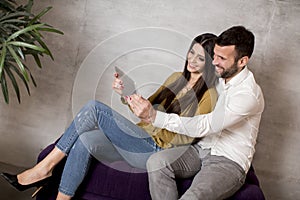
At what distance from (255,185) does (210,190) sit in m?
0.44

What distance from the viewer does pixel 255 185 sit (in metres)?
2.65

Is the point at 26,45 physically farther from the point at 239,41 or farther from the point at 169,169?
the point at 239,41

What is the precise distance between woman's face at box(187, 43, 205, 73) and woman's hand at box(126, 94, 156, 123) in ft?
1.35

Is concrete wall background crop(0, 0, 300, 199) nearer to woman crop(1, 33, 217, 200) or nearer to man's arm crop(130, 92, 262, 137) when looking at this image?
woman crop(1, 33, 217, 200)

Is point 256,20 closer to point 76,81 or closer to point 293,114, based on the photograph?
point 293,114

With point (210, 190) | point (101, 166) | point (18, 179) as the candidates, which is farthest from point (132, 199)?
point (18, 179)

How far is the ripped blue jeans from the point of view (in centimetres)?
249

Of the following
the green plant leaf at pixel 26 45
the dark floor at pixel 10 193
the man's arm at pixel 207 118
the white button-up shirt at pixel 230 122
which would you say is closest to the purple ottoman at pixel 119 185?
the white button-up shirt at pixel 230 122

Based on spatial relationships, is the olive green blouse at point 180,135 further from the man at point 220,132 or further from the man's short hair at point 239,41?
the man's short hair at point 239,41

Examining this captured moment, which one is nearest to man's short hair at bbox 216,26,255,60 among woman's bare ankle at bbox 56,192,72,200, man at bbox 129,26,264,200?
man at bbox 129,26,264,200

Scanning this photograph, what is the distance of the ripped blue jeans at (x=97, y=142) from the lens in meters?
2.49

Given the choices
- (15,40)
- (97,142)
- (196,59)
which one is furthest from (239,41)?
(15,40)

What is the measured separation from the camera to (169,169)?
2.44 m

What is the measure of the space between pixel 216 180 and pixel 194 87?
53 cm
